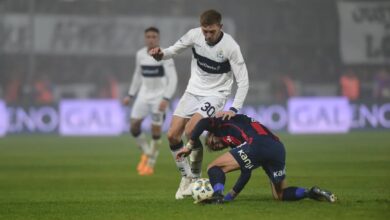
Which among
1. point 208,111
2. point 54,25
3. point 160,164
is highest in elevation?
point 54,25

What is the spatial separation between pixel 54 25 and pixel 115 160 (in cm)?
1552

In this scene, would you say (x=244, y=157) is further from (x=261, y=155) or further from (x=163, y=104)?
(x=163, y=104)

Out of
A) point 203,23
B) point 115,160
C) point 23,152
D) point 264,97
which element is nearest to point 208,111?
point 203,23

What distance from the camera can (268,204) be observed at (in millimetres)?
9875

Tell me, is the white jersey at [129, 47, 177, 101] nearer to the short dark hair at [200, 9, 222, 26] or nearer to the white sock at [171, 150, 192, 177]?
the white sock at [171, 150, 192, 177]

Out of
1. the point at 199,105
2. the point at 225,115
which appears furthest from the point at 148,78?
the point at 225,115

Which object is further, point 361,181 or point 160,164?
point 160,164

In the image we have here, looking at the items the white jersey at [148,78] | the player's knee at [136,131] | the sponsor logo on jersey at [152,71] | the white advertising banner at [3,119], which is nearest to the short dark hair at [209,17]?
the white jersey at [148,78]

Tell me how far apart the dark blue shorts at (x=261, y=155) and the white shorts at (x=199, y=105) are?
1541 millimetres

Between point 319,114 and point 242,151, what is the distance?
20.3m

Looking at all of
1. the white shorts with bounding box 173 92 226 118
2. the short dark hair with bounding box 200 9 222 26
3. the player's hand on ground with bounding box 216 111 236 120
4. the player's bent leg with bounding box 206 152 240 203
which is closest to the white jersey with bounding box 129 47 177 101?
the white shorts with bounding box 173 92 226 118

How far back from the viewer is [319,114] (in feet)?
97.1

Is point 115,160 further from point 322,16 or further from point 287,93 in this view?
point 322,16

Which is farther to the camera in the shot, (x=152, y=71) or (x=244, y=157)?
(x=152, y=71)
